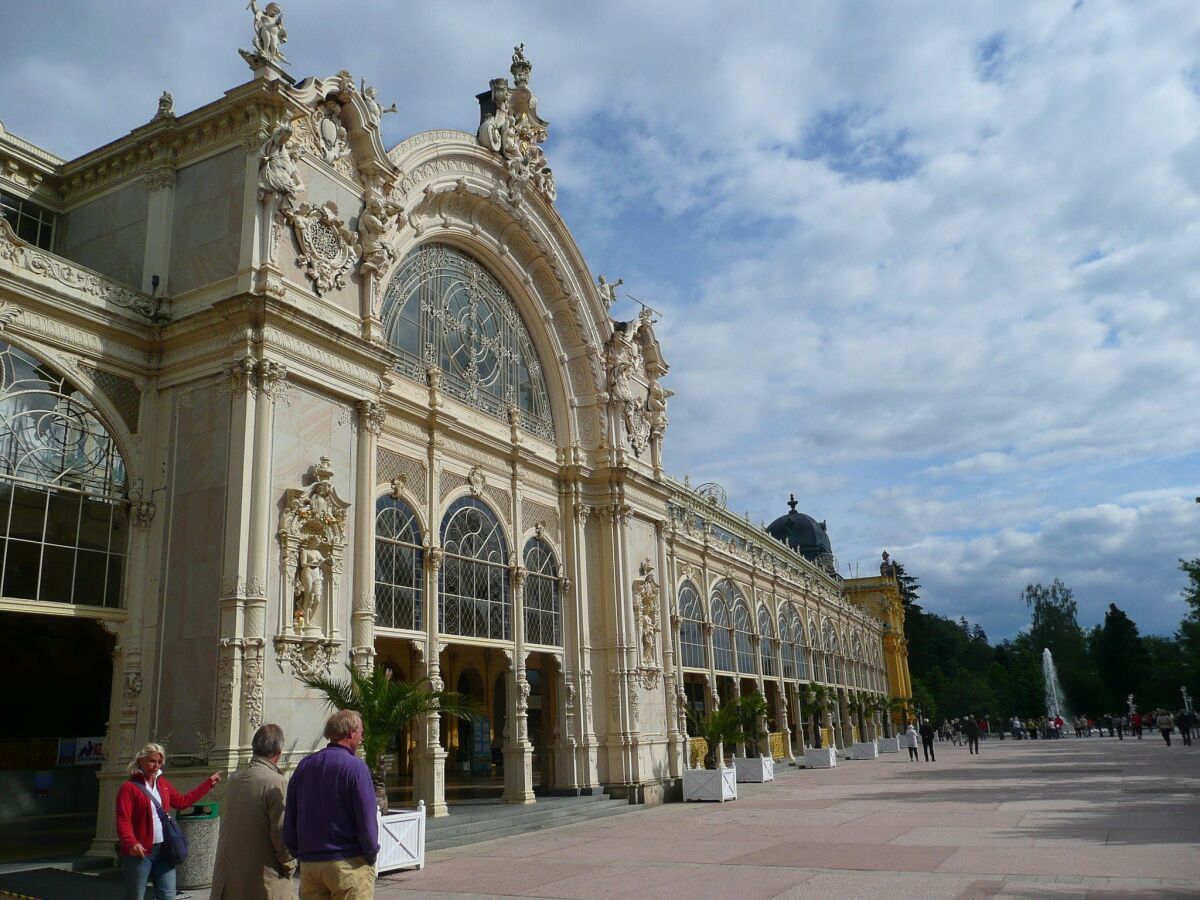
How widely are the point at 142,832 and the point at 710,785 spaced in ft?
63.8

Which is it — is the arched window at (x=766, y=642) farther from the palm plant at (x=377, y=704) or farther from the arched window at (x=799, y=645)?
the palm plant at (x=377, y=704)

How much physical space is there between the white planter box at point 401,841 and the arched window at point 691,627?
2157 cm

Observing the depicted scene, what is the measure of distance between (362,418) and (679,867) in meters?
9.80

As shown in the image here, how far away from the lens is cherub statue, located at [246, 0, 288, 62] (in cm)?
1725

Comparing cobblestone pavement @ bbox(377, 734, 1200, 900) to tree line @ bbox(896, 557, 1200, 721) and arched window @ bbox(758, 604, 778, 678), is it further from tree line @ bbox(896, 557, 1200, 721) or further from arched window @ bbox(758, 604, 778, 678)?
tree line @ bbox(896, 557, 1200, 721)

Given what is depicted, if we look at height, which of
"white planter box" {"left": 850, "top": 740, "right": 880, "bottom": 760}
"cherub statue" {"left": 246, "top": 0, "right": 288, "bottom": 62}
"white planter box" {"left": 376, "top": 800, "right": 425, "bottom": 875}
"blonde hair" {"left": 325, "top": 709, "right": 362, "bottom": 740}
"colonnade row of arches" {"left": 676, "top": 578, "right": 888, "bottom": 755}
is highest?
"cherub statue" {"left": 246, "top": 0, "right": 288, "bottom": 62}

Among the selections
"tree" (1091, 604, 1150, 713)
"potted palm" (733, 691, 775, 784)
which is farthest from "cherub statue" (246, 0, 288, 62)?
"tree" (1091, 604, 1150, 713)

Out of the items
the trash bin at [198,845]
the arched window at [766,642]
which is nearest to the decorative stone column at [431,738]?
the trash bin at [198,845]

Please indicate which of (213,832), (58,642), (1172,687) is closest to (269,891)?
(213,832)

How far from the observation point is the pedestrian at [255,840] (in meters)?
6.42

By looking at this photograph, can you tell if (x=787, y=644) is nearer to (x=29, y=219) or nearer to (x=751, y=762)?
(x=751, y=762)

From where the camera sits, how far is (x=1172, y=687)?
87250 millimetres

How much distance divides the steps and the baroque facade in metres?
0.77

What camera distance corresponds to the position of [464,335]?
79.3 feet
